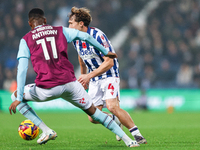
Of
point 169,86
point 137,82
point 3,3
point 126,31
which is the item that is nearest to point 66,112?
point 137,82

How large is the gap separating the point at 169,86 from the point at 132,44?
3.34 metres

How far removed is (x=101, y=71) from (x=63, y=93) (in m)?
1.11

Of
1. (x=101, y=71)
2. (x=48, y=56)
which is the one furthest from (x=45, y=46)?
(x=101, y=71)

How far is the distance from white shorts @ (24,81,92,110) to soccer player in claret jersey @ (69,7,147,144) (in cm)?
81

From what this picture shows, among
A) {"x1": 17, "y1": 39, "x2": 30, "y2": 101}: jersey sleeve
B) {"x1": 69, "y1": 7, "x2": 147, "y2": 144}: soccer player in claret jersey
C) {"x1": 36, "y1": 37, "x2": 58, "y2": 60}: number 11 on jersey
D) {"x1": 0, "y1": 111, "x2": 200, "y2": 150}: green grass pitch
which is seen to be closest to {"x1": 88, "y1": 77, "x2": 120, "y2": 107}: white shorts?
{"x1": 69, "y1": 7, "x2": 147, "y2": 144}: soccer player in claret jersey

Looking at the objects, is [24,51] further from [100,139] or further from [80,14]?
[100,139]

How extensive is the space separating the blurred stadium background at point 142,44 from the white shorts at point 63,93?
11.3m

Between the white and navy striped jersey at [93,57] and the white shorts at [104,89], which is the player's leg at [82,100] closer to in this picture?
the white shorts at [104,89]

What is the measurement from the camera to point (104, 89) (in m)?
5.67

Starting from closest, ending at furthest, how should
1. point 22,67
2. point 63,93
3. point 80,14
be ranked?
point 22,67
point 63,93
point 80,14

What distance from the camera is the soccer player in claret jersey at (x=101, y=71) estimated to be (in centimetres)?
535

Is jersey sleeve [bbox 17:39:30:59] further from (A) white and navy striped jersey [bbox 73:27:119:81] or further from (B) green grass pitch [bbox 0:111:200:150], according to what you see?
(A) white and navy striped jersey [bbox 73:27:119:81]

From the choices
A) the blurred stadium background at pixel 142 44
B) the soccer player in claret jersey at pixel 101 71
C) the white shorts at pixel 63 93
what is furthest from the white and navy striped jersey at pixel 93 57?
the blurred stadium background at pixel 142 44

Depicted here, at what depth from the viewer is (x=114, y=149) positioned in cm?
456
